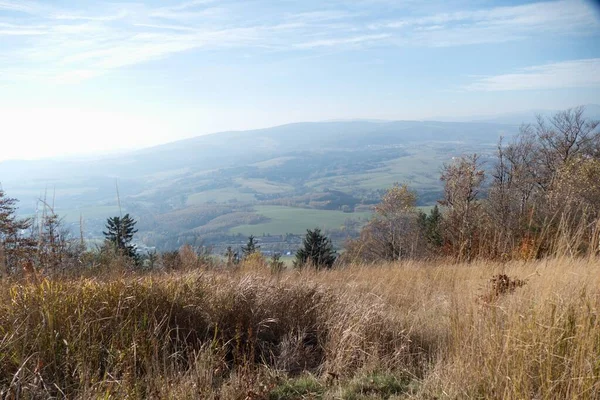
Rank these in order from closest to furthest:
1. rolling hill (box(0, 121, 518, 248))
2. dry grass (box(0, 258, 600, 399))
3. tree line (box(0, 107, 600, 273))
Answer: dry grass (box(0, 258, 600, 399)) → tree line (box(0, 107, 600, 273)) → rolling hill (box(0, 121, 518, 248))

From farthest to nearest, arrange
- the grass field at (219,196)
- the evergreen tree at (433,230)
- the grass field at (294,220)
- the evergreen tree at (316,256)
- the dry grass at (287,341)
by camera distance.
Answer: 1. the grass field at (219,196)
2. the grass field at (294,220)
3. the evergreen tree at (433,230)
4. the evergreen tree at (316,256)
5. the dry grass at (287,341)

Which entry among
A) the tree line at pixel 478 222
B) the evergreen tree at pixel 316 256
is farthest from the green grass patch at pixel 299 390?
the evergreen tree at pixel 316 256

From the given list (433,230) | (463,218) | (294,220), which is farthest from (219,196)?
(463,218)

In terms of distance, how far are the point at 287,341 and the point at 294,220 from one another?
7297 centimetres

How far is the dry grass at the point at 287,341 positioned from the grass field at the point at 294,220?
5638 centimetres

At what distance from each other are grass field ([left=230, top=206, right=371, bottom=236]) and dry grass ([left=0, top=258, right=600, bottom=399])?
56381mm

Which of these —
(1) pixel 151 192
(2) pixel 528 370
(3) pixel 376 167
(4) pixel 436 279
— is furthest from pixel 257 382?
(3) pixel 376 167

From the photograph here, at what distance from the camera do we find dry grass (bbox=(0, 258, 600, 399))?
2.92 metres

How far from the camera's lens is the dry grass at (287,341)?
2916 mm

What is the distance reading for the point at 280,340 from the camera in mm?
4316

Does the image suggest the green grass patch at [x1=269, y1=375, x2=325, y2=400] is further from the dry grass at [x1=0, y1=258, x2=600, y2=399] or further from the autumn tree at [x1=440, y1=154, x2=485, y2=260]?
the autumn tree at [x1=440, y1=154, x2=485, y2=260]

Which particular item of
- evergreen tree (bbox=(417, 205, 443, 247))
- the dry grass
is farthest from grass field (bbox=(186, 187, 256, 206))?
the dry grass

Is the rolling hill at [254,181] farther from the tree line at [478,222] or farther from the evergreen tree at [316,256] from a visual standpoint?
the evergreen tree at [316,256]

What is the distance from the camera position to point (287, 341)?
4066 millimetres
